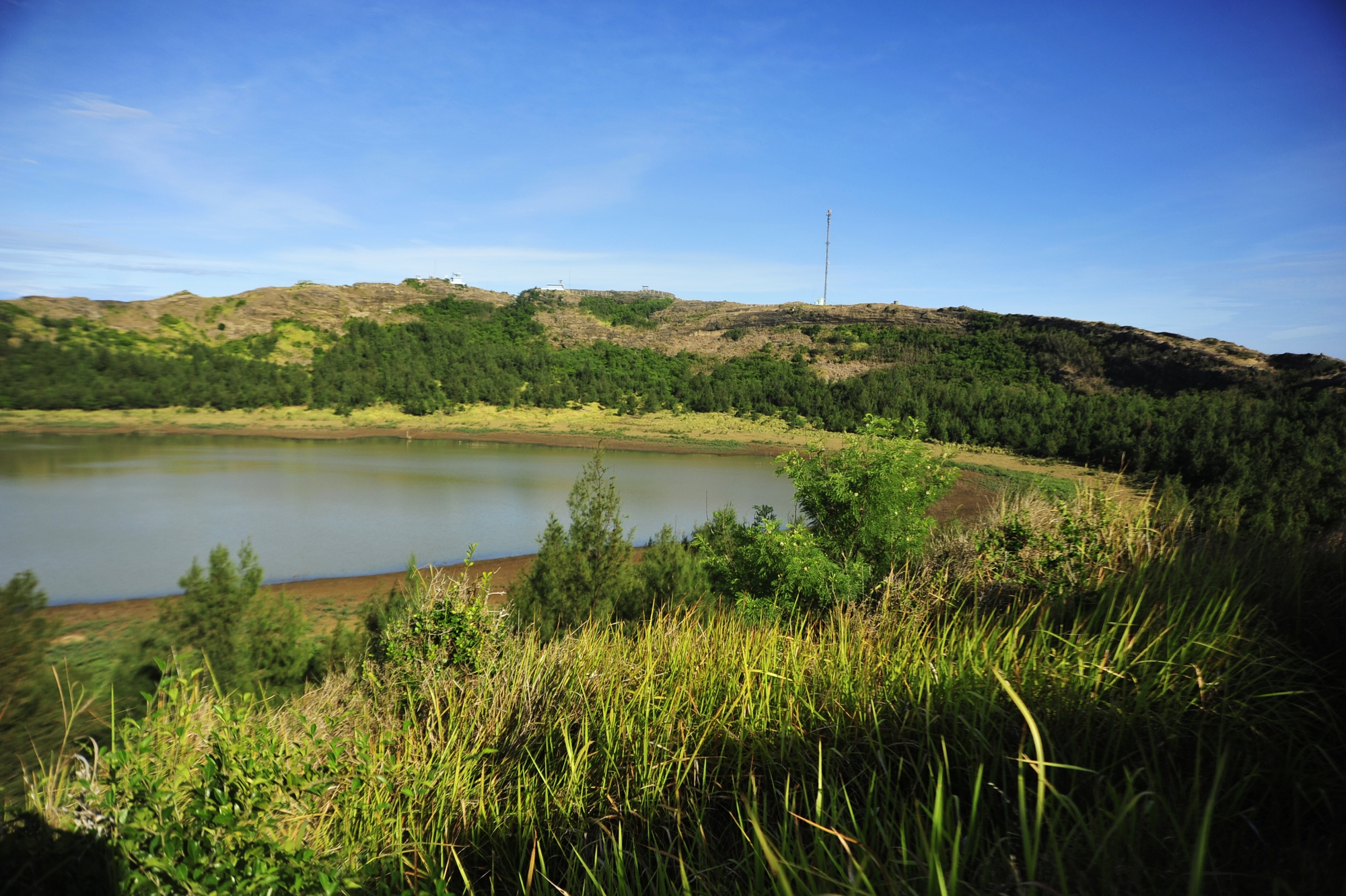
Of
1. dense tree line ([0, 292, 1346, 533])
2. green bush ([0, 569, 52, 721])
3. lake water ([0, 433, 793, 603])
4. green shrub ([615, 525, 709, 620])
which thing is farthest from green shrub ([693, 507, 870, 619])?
dense tree line ([0, 292, 1346, 533])

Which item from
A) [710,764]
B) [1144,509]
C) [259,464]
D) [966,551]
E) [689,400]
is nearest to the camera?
[710,764]

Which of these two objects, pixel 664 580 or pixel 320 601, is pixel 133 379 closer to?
pixel 320 601

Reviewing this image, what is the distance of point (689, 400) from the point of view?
55219 millimetres

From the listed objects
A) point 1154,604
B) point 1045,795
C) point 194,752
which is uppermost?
point 1154,604

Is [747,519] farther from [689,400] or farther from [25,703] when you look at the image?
[689,400]

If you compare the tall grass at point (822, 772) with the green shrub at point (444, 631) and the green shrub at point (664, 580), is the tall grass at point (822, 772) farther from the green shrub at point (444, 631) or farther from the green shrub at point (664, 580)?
the green shrub at point (664, 580)

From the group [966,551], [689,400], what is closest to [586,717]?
[966,551]

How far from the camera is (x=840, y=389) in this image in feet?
185

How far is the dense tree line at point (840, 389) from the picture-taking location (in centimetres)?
2658

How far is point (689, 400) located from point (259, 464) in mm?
32527

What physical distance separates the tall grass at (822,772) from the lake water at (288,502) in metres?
15.2

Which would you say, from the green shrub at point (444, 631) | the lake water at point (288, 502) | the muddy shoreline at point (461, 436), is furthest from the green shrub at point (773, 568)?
the muddy shoreline at point (461, 436)

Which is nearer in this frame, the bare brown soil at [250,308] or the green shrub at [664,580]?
the green shrub at [664,580]

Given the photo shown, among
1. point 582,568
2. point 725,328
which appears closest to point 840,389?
point 725,328
